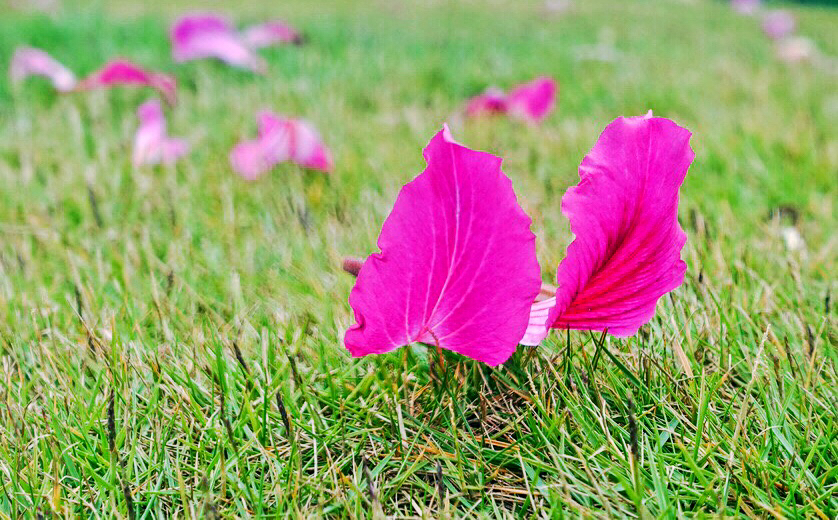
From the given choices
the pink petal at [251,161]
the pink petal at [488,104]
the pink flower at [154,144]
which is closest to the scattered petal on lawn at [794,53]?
the pink petal at [488,104]

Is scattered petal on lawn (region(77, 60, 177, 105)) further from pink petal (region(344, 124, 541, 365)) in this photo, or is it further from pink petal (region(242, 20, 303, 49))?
pink petal (region(344, 124, 541, 365))

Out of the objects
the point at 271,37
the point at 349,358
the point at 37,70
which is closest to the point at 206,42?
the point at 37,70

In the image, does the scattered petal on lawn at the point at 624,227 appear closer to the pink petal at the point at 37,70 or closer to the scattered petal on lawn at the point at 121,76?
the scattered petal on lawn at the point at 121,76

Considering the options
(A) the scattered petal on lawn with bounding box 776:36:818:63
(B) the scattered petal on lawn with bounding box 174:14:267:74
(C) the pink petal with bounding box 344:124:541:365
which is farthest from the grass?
(A) the scattered petal on lawn with bounding box 776:36:818:63

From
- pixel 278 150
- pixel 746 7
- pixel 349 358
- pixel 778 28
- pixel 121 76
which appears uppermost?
pixel 746 7

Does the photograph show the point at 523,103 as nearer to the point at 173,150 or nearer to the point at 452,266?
the point at 173,150

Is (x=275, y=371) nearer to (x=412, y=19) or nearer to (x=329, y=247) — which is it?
(x=329, y=247)
